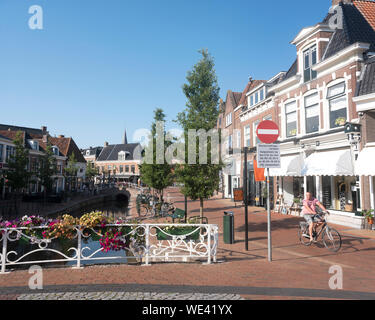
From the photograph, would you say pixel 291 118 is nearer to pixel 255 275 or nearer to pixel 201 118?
pixel 201 118

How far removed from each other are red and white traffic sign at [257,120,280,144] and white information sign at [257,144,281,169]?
0.24 meters

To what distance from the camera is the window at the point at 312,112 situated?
14328mm

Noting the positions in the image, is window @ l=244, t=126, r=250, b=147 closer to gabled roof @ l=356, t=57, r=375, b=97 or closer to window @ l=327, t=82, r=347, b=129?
window @ l=327, t=82, r=347, b=129

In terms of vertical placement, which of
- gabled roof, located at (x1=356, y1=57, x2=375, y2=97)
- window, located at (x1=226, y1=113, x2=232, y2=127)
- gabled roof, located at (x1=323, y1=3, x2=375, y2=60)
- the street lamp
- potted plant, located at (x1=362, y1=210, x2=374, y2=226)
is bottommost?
potted plant, located at (x1=362, y1=210, x2=374, y2=226)

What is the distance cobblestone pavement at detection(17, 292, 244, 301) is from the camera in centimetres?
430

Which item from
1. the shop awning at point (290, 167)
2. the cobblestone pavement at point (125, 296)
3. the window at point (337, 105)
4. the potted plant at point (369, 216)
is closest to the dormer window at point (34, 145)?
the shop awning at point (290, 167)

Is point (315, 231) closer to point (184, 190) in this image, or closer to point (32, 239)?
point (184, 190)

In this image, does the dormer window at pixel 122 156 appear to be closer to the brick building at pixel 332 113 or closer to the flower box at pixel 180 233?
the brick building at pixel 332 113

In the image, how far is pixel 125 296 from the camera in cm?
438

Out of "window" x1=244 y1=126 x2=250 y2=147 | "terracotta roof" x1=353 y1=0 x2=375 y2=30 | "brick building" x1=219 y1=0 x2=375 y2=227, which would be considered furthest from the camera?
"window" x1=244 y1=126 x2=250 y2=147

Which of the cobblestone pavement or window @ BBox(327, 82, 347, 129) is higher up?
window @ BBox(327, 82, 347, 129)

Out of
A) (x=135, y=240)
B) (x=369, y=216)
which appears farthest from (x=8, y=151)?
(x=369, y=216)
